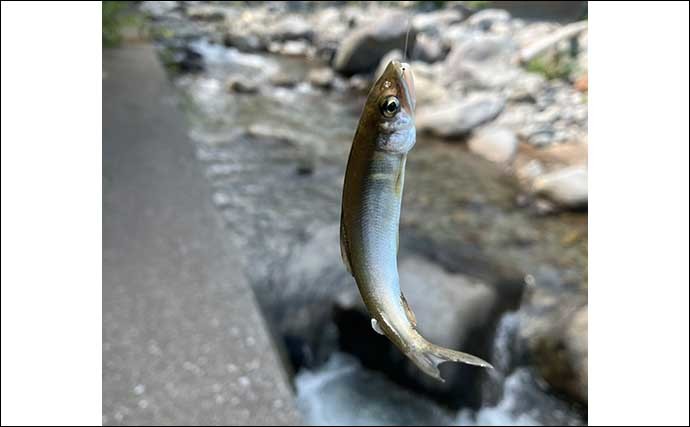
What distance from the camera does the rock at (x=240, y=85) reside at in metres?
3.79

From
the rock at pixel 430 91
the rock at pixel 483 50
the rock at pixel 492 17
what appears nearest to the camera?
the rock at pixel 492 17

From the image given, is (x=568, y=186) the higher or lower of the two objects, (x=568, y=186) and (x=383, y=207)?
the lower

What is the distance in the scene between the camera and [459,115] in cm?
319

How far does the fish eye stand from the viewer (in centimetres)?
30

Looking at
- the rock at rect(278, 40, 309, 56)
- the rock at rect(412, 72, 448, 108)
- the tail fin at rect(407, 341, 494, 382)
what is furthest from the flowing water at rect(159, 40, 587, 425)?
the tail fin at rect(407, 341, 494, 382)

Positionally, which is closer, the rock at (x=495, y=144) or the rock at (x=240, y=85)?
the rock at (x=495, y=144)

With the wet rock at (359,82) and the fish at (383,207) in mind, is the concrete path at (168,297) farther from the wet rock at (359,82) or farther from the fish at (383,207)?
the fish at (383,207)

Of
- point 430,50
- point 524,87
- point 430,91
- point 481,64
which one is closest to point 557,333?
point 524,87

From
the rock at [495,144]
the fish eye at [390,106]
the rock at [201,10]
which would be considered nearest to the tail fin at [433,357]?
the fish eye at [390,106]

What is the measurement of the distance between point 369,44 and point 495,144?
0.96 meters

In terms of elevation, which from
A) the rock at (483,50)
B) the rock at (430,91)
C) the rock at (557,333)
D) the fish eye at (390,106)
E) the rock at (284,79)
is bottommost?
the rock at (284,79)

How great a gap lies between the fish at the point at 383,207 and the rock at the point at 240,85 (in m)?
3.61

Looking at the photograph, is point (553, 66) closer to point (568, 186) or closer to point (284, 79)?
point (568, 186)

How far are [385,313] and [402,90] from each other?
11 centimetres
